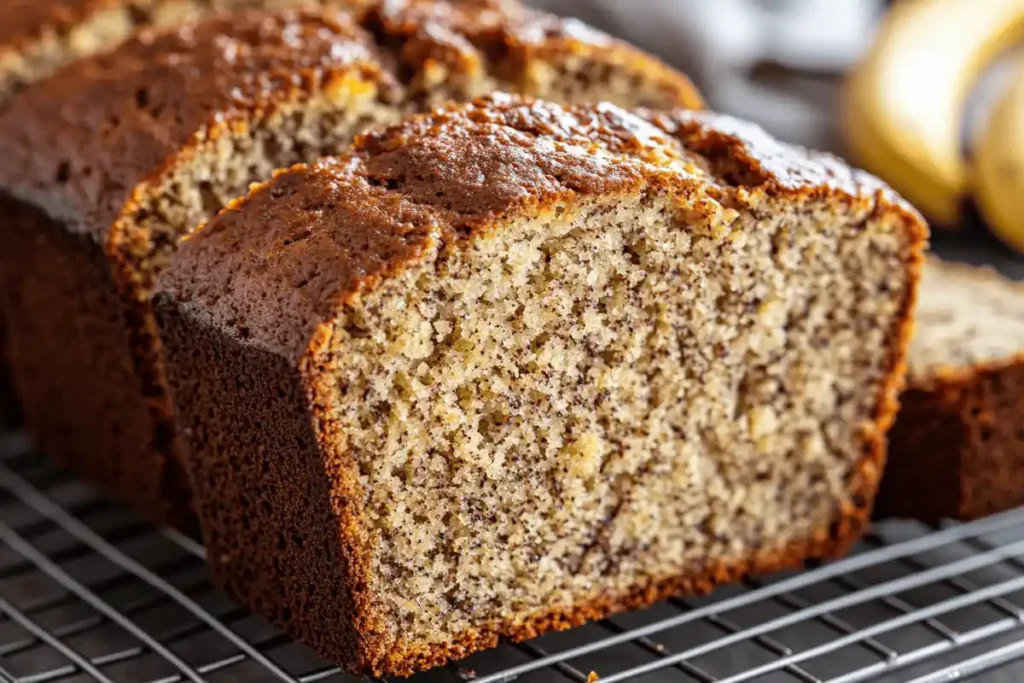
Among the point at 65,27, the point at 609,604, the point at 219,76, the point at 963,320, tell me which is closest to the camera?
the point at 609,604

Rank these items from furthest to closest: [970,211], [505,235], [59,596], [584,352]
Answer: [970,211], [59,596], [584,352], [505,235]

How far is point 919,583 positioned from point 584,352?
2.86 feet

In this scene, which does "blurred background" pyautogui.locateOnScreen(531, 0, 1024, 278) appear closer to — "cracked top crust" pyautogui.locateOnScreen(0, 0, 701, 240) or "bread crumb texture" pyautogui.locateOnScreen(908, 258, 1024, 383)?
"bread crumb texture" pyautogui.locateOnScreen(908, 258, 1024, 383)

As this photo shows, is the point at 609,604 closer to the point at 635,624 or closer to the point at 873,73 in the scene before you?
the point at 635,624

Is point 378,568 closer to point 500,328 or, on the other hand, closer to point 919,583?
point 500,328

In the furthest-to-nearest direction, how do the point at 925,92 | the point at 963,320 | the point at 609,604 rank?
the point at 925,92 → the point at 963,320 → the point at 609,604

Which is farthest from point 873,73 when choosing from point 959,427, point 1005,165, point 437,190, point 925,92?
point 437,190

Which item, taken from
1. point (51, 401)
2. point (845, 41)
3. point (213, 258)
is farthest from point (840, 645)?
point (845, 41)

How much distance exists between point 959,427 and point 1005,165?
131cm

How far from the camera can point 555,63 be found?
2891 mm

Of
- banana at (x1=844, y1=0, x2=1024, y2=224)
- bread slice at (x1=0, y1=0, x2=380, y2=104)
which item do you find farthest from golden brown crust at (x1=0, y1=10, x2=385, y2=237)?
banana at (x1=844, y1=0, x2=1024, y2=224)

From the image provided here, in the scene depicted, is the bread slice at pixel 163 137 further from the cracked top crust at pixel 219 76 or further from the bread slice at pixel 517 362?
the bread slice at pixel 517 362

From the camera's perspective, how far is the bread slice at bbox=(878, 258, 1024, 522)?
9.09ft

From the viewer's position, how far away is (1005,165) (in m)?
3.82
